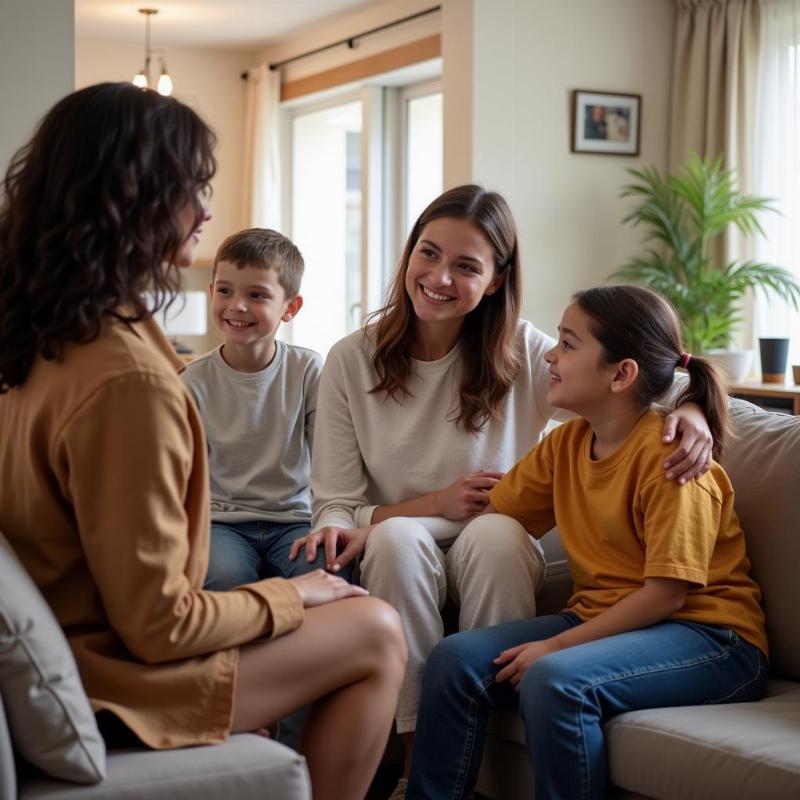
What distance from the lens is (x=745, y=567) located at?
2.10m

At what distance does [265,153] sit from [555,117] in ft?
8.49

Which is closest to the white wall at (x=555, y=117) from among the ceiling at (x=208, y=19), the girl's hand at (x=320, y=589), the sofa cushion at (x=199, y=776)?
the ceiling at (x=208, y=19)

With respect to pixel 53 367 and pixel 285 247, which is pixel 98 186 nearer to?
pixel 53 367

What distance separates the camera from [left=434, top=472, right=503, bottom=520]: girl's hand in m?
2.34

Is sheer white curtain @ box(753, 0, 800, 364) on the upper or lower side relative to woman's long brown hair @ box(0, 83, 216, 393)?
upper

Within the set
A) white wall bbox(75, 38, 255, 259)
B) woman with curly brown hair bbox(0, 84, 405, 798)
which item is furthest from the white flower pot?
woman with curly brown hair bbox(0, 84, 405, 798)

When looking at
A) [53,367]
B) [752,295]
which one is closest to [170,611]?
[53,367]

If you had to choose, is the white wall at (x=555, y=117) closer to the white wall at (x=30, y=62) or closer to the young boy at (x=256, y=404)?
the white wall at (x=30, y=62)

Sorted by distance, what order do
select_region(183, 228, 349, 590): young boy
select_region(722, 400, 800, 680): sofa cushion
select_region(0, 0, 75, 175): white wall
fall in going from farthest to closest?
select_region(0, 0, 75, 175): white wall → select_region(183, 228, 349, 590): young boy → select_region(722, 400, 800, 680): sofa cushion

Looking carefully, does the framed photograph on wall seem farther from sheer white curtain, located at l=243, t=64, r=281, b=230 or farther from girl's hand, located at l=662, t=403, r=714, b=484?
girl's hand, located at l=662, t=403, r=714, b=484

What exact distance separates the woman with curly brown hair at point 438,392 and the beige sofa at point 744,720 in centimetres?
28

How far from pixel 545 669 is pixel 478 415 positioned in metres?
0.71

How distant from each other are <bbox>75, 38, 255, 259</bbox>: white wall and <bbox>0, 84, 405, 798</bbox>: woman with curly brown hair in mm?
6467

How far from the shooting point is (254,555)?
2520mm
